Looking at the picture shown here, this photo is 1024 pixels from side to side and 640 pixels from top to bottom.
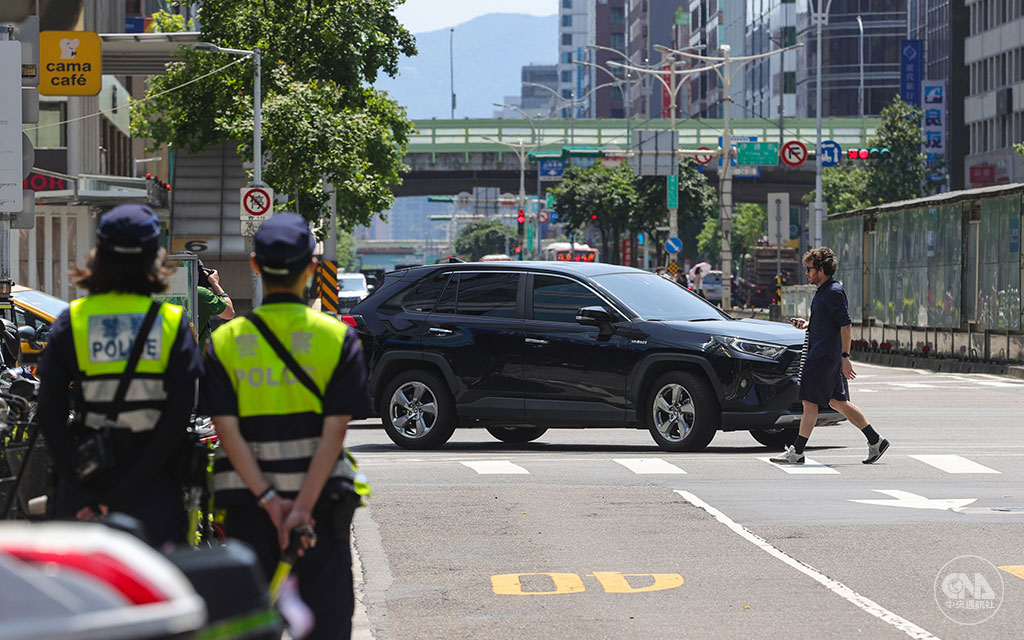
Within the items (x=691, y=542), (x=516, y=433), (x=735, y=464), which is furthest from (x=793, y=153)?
(x=691, y=542)

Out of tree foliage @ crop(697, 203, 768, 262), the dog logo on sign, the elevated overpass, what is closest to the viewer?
the dog logo on sign

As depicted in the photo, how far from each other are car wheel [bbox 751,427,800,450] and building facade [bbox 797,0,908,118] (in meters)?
106

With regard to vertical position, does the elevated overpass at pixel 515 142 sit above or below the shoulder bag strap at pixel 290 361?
above

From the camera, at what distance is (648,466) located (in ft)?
47.5

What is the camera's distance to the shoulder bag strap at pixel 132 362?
5156 millimetres

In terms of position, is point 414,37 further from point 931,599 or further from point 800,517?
point 931,599

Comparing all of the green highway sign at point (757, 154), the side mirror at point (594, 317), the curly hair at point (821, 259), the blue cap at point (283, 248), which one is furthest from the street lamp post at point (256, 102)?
the blue cap at point (283, 248)

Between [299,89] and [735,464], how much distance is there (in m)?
28.0

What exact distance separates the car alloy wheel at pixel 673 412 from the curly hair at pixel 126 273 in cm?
1050

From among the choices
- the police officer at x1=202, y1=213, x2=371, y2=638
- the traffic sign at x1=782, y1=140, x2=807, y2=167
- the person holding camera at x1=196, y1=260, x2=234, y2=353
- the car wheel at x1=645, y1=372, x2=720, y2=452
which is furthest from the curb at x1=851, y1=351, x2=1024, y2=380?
the traffic sign at x1=782, y1=140, x2=807, y2=167

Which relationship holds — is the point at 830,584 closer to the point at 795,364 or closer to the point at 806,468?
the point at 806,468

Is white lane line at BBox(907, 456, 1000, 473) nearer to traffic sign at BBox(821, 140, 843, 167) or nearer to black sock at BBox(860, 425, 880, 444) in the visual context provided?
black sock at BBox(860, 425, 880, 444)

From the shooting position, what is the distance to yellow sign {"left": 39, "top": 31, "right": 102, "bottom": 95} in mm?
32594

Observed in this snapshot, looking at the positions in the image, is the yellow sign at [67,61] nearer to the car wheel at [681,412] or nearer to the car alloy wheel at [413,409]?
the car alloy wheel at [413,409]
